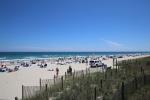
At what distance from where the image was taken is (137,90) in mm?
13023

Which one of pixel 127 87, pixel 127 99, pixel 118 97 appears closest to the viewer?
pixel 118 97

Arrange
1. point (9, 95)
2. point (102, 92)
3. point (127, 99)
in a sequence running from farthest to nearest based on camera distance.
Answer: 1. point (9, 95)
2. point (102, 92)
3. point (127, 99)

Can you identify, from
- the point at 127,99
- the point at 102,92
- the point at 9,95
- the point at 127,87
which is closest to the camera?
the point at 127,99

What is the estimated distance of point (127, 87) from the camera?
503 inches

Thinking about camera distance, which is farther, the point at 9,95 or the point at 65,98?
the point at 9,95

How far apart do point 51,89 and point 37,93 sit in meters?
1.49

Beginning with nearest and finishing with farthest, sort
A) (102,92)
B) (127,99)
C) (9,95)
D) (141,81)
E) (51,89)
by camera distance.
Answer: (127,99), (102,92), (141,81), (51,89), (9,95)

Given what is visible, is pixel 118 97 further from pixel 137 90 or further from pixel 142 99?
pixel 137 90

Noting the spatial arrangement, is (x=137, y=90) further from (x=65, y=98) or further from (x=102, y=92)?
(x=65, y=98)

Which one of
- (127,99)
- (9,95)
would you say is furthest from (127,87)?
(9,95)

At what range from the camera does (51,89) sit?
15.8 meters

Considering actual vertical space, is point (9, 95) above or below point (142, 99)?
below

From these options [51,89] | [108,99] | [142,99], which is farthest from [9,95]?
[142,99]

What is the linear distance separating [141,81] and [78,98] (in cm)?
505
